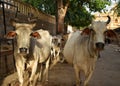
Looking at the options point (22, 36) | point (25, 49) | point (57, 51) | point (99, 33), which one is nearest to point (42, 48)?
point (22, 36)

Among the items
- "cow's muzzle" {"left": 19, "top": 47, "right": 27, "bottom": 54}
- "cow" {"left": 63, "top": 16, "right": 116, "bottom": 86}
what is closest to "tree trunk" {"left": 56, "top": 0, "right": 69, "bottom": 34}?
"cow" {"left": 63, "top": 16, "right": 116, "bottom": 86}

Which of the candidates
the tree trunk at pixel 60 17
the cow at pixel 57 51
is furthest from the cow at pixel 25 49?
the tree trunk at pixel 60 17

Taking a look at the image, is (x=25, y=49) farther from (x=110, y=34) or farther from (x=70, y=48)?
(x=70, y=48)

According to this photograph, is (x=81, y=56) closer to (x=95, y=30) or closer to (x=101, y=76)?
(x=95, y=30)

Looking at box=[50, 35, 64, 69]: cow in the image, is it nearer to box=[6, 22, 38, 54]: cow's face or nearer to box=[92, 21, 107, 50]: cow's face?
box=[6, 22, 38, 54]: cow's face

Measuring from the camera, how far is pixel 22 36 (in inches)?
251

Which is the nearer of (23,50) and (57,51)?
(23,50)

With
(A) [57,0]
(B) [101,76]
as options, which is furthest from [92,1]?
(B) [101,76]

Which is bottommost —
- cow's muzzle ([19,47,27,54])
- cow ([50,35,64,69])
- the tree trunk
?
cow ([50,35,64,69])

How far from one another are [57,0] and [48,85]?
13196mm

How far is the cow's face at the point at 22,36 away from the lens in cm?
620

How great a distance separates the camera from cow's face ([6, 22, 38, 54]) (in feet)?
20.4

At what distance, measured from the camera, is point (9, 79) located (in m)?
8.12

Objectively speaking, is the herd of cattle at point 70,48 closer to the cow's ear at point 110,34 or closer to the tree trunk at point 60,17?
the cow's ear at point 110,34
